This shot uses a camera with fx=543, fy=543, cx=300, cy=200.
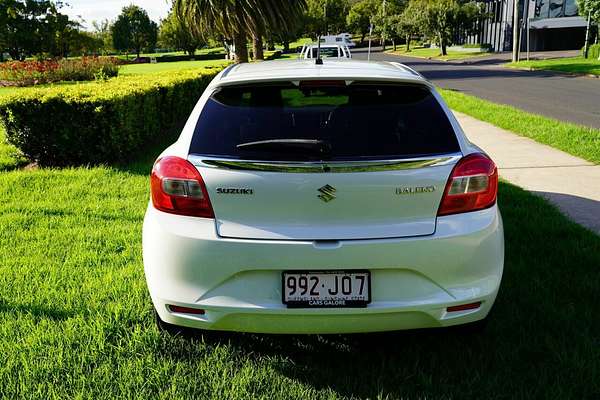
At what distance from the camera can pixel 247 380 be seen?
273 centimetres

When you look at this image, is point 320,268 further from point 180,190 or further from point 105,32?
point 105,32

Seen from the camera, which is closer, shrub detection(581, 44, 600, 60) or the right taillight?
the right taillight

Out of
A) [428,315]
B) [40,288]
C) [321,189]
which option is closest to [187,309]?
[321,189]

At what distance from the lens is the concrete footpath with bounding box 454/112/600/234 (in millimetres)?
5754

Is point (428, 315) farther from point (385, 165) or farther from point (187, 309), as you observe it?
point (187, 309)

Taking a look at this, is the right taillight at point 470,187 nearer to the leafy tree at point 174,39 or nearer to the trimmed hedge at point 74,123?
the trimmed hedge at point 74,123

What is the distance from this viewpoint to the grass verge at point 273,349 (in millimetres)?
2680

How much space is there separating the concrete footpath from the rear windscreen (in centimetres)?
308

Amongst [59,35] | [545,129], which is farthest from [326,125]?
[59,35]

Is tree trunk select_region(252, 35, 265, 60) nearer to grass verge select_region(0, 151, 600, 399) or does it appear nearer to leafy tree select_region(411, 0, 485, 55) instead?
grass verge select_region(0, 151, 600, 399)

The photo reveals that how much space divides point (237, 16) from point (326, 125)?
69.8 ft

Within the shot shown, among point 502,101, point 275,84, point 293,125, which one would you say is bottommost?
point 502,101

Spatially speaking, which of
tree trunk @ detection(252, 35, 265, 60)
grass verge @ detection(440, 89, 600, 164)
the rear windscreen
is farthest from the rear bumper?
tree trunk @ detection(252, 35, 265, 60)

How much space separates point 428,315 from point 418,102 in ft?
3.53
